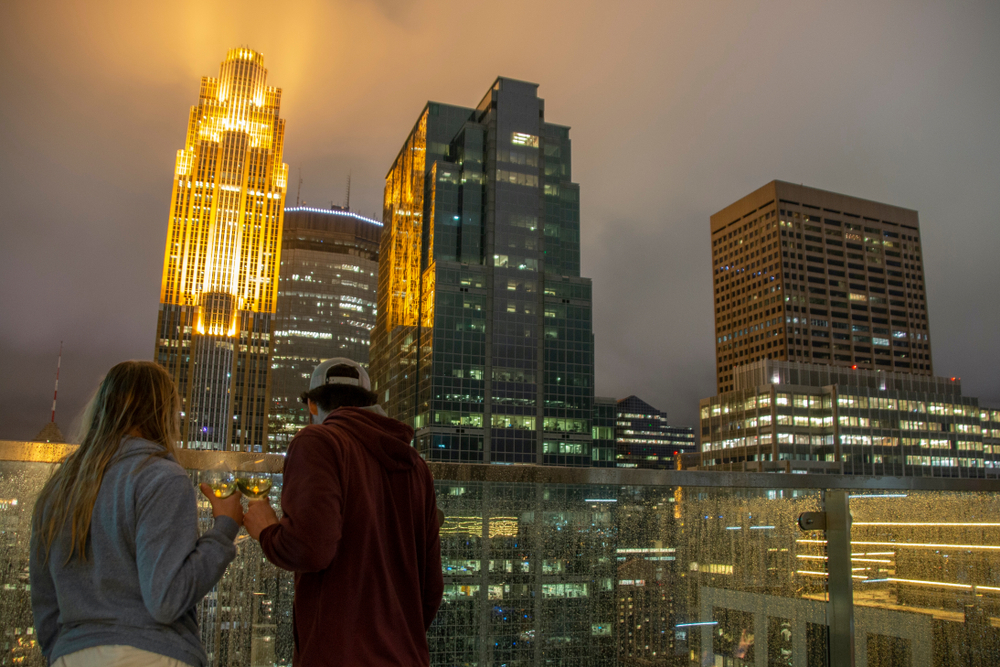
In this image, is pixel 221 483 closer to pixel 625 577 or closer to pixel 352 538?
pixel 352 538

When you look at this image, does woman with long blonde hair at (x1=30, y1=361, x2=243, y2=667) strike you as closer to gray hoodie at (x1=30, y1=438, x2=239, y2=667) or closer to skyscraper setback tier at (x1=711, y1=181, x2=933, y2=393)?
gray hoodie at (x1=30, y1=438, x2=239, y2=667)

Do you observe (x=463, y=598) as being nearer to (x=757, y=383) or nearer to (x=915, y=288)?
(x=757, y=383)

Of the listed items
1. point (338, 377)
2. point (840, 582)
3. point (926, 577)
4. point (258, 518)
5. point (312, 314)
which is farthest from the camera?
point (312, 314)

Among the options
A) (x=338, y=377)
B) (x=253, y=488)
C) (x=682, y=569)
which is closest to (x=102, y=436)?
(x=253, y=488)

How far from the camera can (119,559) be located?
82.5 inches

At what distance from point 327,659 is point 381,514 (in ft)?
1.55

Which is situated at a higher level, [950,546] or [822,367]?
[822,367]

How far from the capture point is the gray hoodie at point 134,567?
81.4 inches

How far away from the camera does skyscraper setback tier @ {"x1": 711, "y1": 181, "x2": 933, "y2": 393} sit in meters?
141

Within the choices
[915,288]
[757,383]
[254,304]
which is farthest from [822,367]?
[254,304]

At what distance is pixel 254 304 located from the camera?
116062 mm

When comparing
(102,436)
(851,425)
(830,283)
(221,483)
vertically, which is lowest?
(221,483)

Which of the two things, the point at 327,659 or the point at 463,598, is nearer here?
the point at 327,659

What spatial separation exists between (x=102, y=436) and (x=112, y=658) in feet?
2.12
